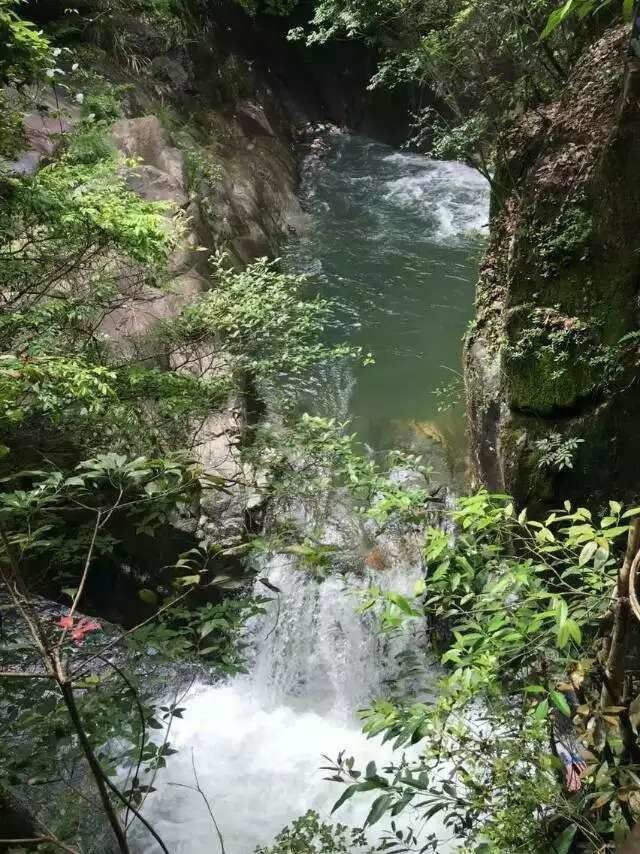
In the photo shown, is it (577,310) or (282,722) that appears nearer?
(577,310)

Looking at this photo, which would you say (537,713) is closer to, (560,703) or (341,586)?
(560,703)

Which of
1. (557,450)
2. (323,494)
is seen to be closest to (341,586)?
(323,494)

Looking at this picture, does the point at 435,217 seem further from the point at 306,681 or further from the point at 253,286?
the point at 306,681

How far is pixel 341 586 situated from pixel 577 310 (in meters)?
3.34

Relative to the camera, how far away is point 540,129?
221 inches

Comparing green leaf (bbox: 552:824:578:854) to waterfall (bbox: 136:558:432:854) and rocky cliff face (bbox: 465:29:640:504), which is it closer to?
waterfall (bbox: 136:558:432:854)

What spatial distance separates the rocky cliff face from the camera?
4.30 meters

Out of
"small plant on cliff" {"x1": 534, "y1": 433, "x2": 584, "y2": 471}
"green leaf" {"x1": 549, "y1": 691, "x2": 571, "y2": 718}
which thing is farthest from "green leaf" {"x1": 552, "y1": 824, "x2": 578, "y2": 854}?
"small plant on cliff" {"x1": 534, "y1": 433, "x2": 584, "y2": 471}

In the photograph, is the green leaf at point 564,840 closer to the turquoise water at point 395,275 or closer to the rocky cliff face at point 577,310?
the rocky cliff face at point 577,310

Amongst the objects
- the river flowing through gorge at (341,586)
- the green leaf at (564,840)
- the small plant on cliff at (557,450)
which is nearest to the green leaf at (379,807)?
the green leaf at (564,840)

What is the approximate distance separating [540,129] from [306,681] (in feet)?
19.0

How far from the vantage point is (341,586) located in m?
5.80

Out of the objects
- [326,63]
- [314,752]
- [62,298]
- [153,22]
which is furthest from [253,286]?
[326,63]

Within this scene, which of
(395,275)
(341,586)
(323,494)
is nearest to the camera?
(341,586)
